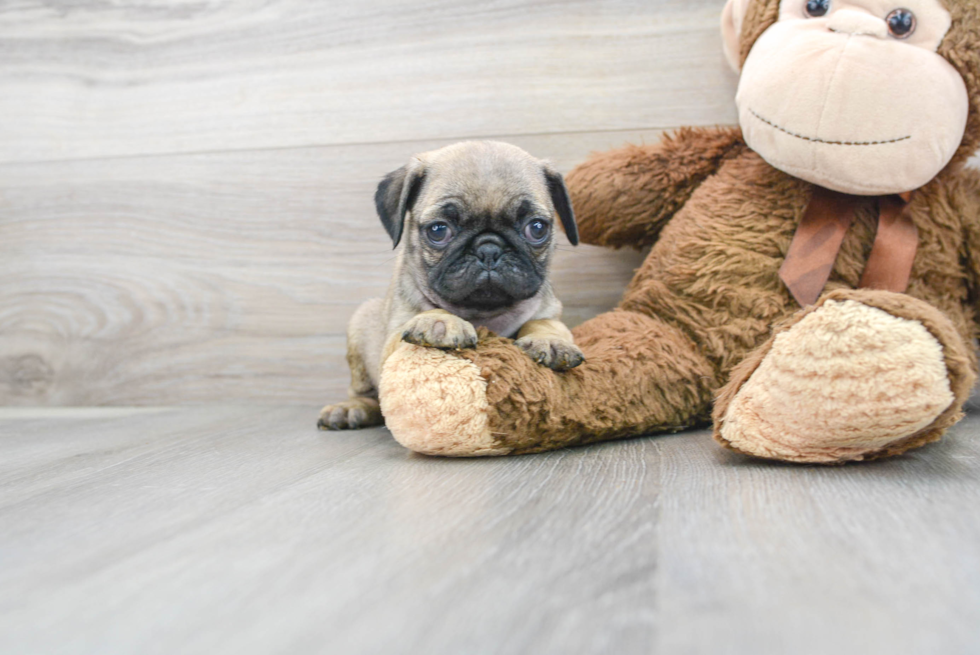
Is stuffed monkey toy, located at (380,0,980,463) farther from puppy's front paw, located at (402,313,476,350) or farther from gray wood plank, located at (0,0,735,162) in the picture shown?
gray wood plank, located at (0,0,735,162)

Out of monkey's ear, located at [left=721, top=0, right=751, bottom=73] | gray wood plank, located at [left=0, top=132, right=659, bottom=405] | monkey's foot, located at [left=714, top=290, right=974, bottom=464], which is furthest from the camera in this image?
gray wood plank, located at [left=0, top=132, right=659, bottom=405]

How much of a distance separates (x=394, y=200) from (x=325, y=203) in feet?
2.56

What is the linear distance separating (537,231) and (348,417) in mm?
796

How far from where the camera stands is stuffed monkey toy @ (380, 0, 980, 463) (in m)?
1.34

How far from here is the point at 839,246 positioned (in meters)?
1.87

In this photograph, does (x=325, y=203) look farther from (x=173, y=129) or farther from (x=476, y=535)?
(x=476, y=535)

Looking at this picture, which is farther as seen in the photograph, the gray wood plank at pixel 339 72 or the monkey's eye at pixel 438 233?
the gray wood plank at pixel 339 72

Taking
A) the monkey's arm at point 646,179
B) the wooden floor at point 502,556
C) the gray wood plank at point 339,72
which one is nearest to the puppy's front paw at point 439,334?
the wooden floor at point 502,556

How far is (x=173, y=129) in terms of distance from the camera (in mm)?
2736

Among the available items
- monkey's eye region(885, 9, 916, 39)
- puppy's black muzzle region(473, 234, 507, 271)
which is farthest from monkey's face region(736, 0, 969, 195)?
puppy's black muzzle region(473, 234, 507, 271)

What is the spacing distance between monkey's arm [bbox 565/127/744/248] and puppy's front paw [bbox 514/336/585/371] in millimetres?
610

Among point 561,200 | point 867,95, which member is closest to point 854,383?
point 867,95

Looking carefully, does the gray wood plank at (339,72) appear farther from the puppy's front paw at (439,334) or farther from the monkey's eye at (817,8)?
the puppy's front paw at (439,334)

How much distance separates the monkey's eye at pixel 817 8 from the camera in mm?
1783
